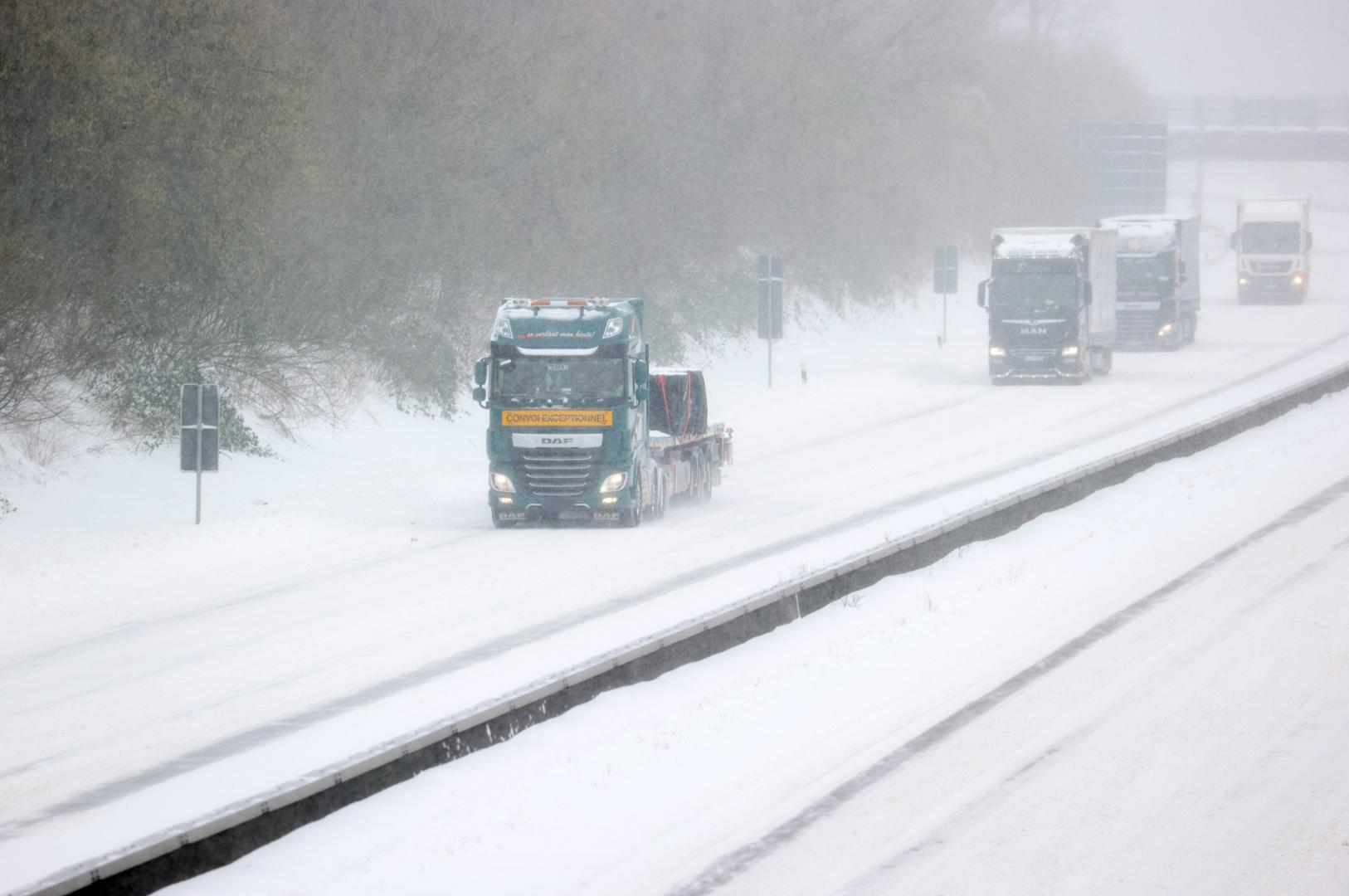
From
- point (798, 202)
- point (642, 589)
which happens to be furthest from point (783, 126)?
point (642, 589)

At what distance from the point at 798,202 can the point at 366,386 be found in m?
22.7

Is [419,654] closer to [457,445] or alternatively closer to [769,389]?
[457,445]

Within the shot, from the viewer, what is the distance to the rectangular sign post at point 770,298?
36062 mm

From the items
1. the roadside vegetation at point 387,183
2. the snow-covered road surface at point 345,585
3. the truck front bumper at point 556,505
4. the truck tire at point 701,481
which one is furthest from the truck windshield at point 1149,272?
the truck front bumper at point 556,505

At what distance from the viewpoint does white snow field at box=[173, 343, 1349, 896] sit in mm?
8188

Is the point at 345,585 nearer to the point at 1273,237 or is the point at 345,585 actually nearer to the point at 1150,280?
the point at 1150,280

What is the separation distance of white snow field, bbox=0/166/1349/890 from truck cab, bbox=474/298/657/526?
516mm

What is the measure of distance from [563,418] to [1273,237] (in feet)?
164

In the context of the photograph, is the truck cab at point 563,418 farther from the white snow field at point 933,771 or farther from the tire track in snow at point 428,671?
the white snow field at point 933,771

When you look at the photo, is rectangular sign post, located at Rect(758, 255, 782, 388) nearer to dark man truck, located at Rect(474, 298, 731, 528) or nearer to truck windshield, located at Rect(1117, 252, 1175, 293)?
truck windshield, located at Rect(1117, 252, 1175, 293)

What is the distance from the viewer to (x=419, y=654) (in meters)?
13.4

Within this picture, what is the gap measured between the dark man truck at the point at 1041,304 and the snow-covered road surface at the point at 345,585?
5.22 m

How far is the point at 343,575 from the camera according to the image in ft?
56.7

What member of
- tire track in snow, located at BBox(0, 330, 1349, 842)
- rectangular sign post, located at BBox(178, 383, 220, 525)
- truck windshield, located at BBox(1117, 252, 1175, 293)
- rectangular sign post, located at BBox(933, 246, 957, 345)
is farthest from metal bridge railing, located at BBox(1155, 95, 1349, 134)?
rectangular sign post, located at BBox(178, 383, 220, 525)
